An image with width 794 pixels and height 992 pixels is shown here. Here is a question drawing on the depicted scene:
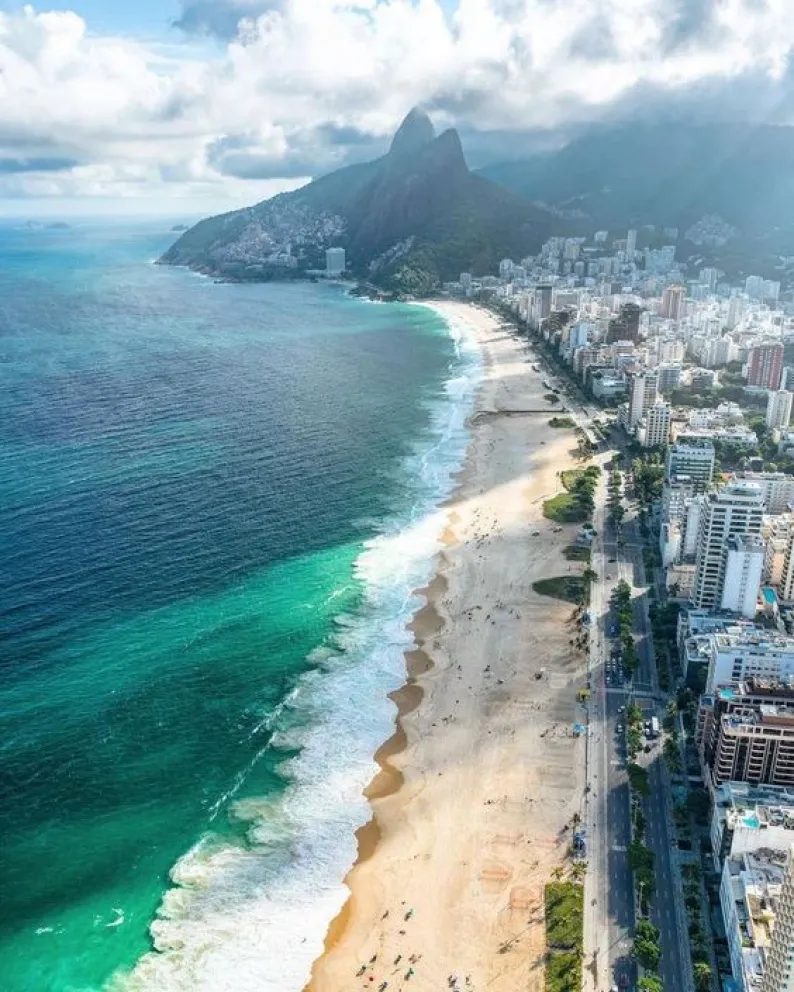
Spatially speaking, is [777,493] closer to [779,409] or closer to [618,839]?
[779,409]

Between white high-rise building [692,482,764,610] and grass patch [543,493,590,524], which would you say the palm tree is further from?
grass patch [543,493,590,524]

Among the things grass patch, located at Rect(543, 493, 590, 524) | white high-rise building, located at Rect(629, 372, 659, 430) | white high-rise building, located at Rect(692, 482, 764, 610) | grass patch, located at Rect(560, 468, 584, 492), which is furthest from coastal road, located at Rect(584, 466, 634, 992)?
white high-rise building, located at Rect(629, 372, 659, 430)

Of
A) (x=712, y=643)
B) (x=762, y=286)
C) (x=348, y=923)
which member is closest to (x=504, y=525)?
(x=712, y=643)

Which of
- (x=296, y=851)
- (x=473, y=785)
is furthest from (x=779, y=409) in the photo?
(x=296, y=851)

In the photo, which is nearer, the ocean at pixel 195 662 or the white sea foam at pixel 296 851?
the white sea foam at pixel 296 851

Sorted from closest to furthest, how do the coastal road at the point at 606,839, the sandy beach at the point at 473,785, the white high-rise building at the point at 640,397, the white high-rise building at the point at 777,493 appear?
1. the coastal road at the point at 606,839
2. the sandy beach at the point at 473,785
3. the white high-rise building at the point at 777,493
4. the white high-rise building at the point at 640,397

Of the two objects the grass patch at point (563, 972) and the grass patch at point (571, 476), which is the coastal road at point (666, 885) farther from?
the grass patch at point (571, 476)

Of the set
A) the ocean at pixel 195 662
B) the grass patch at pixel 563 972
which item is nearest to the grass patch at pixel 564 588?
the ocean at pixel 195 662
